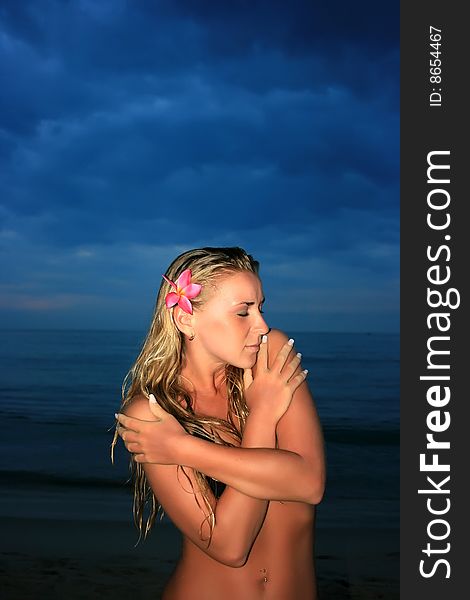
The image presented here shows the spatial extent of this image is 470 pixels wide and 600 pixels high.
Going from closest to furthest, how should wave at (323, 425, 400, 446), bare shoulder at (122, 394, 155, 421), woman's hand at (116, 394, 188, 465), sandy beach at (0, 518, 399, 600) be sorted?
woman's hand at (116, 394, 188, 465) → bare shoulder at (122, 394, 155, 421) → sandy beach at (0, 518, 399, 600) → wave at (323, 425, 400, 446)

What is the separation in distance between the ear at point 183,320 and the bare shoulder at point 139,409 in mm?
Answer: 334

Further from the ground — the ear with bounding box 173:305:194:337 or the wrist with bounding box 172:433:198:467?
the ear with bounding box 173:305:194:337

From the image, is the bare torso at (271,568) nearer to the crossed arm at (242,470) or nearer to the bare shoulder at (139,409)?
the crossed arm at (242,470)

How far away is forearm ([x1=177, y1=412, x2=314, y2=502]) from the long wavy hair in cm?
30

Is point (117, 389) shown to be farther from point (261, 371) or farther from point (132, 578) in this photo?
point (261, 371)

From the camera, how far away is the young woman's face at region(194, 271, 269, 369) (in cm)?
253

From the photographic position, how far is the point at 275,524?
2498mm

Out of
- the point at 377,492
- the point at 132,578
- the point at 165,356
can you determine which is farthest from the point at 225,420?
the point at 377,492

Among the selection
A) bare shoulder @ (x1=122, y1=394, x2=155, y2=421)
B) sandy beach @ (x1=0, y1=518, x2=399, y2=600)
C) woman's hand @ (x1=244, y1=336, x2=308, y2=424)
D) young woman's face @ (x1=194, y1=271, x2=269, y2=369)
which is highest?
young woman's face @ (x1=194, y1=271, x2=269, y2=369)

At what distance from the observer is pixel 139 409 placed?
2.50 metres

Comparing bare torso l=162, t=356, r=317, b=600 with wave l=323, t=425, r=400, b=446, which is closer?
bare torso l=162, t=356, r=317, b=600

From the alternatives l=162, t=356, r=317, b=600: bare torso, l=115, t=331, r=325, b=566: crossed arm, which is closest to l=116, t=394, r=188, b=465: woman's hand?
l=115, t=331, r=325, b=566: crossed arm

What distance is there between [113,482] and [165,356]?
7148 mm

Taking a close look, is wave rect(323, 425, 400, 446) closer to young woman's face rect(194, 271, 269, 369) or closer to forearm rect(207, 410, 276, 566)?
young woman's face rect(194, 271, 269, 369)
